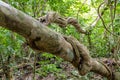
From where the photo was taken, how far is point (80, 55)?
1527mm

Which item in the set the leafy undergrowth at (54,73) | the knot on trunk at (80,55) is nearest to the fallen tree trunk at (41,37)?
the knot on trunk at (80,55)

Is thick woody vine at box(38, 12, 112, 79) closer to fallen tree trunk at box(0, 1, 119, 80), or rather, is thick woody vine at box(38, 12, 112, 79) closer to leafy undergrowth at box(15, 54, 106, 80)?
fallen tree trunk at box(0, 1, 119, 80)

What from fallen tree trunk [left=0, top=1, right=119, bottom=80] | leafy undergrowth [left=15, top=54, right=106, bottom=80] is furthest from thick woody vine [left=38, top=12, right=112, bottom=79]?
leafy undergrowth [left=15, top=54, right=106, bottom=80]

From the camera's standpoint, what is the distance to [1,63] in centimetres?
251

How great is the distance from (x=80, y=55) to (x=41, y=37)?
0.48 m

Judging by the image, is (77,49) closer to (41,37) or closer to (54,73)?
(41,37)

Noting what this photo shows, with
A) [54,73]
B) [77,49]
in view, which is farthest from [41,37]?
[54,73]

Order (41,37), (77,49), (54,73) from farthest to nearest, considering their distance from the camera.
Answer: (54,73) → (77,49) → (41,37)

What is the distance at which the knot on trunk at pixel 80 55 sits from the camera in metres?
1.46

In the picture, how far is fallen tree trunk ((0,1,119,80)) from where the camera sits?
3.09 ft

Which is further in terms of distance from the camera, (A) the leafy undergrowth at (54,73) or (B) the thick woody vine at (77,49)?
(A) the leafy undergrowth at (54,73)

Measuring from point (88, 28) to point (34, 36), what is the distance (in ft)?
7.13

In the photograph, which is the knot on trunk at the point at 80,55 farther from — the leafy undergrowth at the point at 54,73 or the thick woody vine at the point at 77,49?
the leafy undergrowth at the point at 54,73

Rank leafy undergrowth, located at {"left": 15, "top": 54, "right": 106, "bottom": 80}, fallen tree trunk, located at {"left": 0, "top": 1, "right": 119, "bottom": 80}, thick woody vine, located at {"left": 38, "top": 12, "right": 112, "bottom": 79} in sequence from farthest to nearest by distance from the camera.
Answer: leafy undergrowth, located at {"left": 15, "top": 54, "right": 106, "bottom": 80}, thick woody vine, located at {"left": 38, "top": 12, "right": 112, "bottom": 79}, fallen tree trunk, located at {"left": 0, "top": 1, "right": 119, "bottom": 80}
